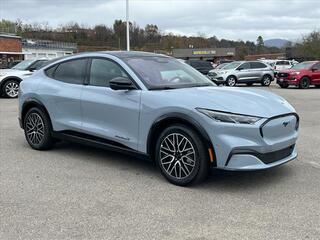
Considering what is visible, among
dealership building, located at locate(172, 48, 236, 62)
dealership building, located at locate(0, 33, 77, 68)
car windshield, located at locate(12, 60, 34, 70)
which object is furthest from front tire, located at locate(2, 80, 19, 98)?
dealership building, located at locate(172, 48, 236, 62)

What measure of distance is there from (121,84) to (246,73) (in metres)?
22.3

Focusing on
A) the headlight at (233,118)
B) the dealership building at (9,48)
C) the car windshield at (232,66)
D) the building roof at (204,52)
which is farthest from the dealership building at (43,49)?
the headlight at (233,118)

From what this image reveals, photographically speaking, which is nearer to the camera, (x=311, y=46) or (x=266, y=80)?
(x=266, y=80)

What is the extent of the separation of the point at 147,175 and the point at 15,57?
59156mm

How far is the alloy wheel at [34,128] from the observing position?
23.5 ft

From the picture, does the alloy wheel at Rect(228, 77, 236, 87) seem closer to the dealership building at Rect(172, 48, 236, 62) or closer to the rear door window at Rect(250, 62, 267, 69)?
the rear door window at Rect(250, 62, 267, 69)

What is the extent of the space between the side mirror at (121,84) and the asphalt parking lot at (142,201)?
1140mm

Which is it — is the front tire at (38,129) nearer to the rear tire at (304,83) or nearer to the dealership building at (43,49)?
the rear tire at (304,83)

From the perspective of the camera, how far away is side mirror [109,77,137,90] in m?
5.65

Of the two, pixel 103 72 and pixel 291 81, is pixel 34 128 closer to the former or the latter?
pixel 103 72

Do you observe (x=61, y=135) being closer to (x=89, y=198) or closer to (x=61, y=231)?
(x=89, y=198)

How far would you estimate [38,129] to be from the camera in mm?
7223

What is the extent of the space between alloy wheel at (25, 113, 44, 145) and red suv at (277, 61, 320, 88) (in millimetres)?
19249

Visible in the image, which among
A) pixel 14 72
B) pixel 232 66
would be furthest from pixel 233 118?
pixel 232 66
